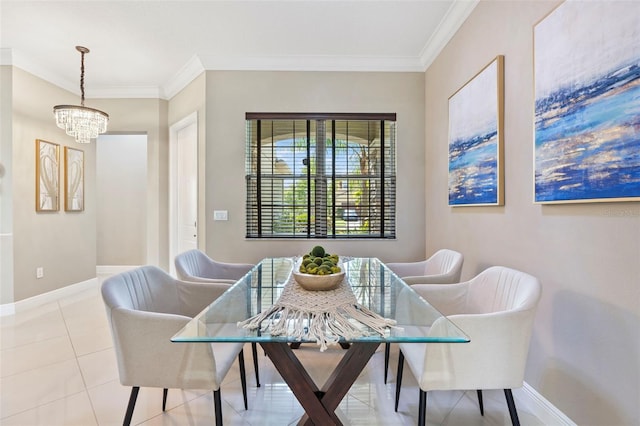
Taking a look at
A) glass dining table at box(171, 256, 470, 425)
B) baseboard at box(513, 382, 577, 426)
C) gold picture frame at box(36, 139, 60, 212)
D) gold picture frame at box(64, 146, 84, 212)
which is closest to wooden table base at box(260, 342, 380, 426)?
glass dining table at box(171, 256, 470, 425)

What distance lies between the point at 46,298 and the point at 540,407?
5111 millimetres

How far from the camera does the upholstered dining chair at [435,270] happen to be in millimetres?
2164

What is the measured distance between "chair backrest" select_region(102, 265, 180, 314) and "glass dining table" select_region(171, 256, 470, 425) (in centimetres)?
42

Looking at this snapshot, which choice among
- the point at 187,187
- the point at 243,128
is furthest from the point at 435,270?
the point at 187,187

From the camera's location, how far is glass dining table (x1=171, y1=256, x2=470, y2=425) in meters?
1.09

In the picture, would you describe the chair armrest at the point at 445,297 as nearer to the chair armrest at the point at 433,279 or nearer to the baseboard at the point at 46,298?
the chair armrest at the point at 433,279

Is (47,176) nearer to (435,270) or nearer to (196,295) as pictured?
(196,295)

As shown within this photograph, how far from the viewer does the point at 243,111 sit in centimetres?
355

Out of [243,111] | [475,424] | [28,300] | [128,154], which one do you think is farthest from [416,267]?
[128,154]

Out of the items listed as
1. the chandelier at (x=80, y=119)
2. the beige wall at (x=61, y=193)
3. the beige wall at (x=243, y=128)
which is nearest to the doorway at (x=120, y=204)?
the beige wall at (x=61, y=193)

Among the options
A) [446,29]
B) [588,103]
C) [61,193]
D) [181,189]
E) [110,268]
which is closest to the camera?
[588,103]

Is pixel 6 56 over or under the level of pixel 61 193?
over

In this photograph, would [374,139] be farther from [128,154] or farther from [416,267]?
[128,154]

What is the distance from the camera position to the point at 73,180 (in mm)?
4320
